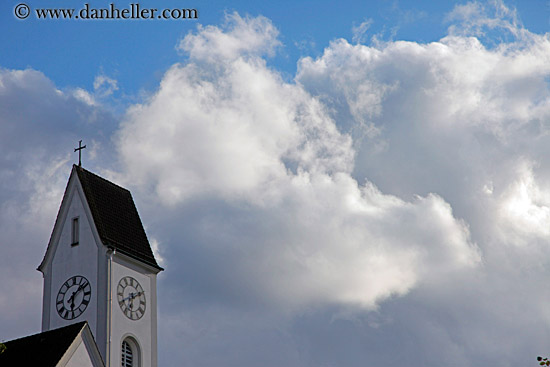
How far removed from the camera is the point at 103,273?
59500 mm

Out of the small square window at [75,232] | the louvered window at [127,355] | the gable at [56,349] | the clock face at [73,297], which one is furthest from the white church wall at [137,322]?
the small square window at [75,232]

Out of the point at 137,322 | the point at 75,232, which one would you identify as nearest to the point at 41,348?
the point at 137,322

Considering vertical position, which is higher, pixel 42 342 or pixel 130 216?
pixel 130 216

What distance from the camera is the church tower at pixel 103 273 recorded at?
58969 mm

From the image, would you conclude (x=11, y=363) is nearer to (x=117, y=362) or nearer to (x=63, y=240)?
(x=117, y=362)

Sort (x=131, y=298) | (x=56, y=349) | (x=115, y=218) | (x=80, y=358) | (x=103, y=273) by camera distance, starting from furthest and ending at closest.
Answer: (x=115, y=218), (x=131, y=298), (x=103, y=273), (x=80, y=358), (x=56, y=349)

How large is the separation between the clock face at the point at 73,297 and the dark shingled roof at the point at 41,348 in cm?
360

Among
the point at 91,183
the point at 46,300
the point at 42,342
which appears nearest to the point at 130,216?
the point at 91,183

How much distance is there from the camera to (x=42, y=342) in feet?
181

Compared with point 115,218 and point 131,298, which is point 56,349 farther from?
point 115,218

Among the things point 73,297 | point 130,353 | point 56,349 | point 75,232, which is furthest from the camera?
point 75,232

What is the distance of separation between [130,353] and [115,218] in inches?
310

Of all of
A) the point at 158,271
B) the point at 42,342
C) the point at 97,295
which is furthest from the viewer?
the point at 158,271

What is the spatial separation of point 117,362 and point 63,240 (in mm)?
8607
